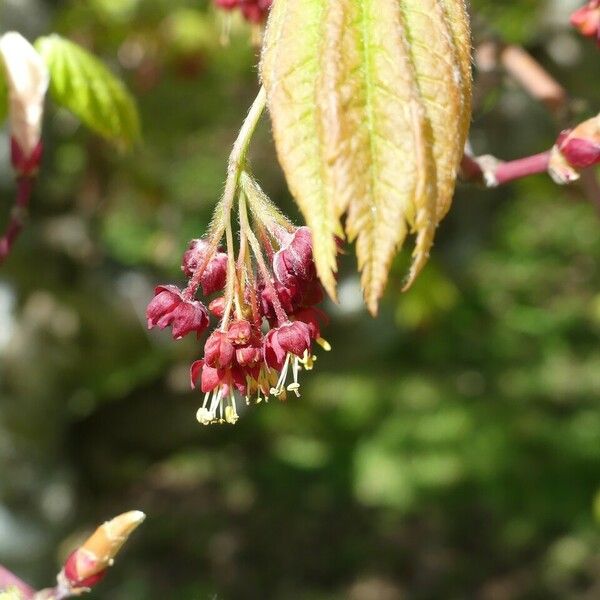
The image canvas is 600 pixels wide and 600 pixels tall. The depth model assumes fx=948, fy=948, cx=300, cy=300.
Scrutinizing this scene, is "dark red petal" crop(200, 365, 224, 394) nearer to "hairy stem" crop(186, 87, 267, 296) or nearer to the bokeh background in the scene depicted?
"hairy stem" crop(186, 87, 267, 296)

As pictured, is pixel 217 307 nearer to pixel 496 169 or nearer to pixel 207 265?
pixel 207 265

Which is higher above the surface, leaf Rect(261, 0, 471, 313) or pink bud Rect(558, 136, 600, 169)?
leaf Rect(261, 0, 471, 313)

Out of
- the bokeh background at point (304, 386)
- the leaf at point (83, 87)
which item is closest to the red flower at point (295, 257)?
the leaf at point (83, 87)

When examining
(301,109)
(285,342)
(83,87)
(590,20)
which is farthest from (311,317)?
(83,87)

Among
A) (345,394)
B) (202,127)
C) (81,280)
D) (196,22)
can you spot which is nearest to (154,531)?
(345,394)

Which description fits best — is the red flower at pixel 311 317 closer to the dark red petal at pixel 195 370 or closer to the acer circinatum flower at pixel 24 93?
the dark red petal at pixel 195 370

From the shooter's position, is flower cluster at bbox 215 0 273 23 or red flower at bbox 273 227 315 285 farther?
flower cluster at bbox 215 0 273 23

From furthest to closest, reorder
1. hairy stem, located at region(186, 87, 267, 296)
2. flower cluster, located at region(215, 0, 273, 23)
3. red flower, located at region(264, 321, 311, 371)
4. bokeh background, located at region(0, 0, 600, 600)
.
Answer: bokeh background, located at region(0, 0, 600, 600) → flower cluster, located at region(215, 0, 273, 23) → red flower, located at region(264, 321, 311, 371) → hairy stem, located at region(186, 87, 267, 296)

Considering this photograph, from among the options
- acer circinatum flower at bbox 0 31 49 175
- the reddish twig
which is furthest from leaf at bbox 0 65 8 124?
the reddish twig
